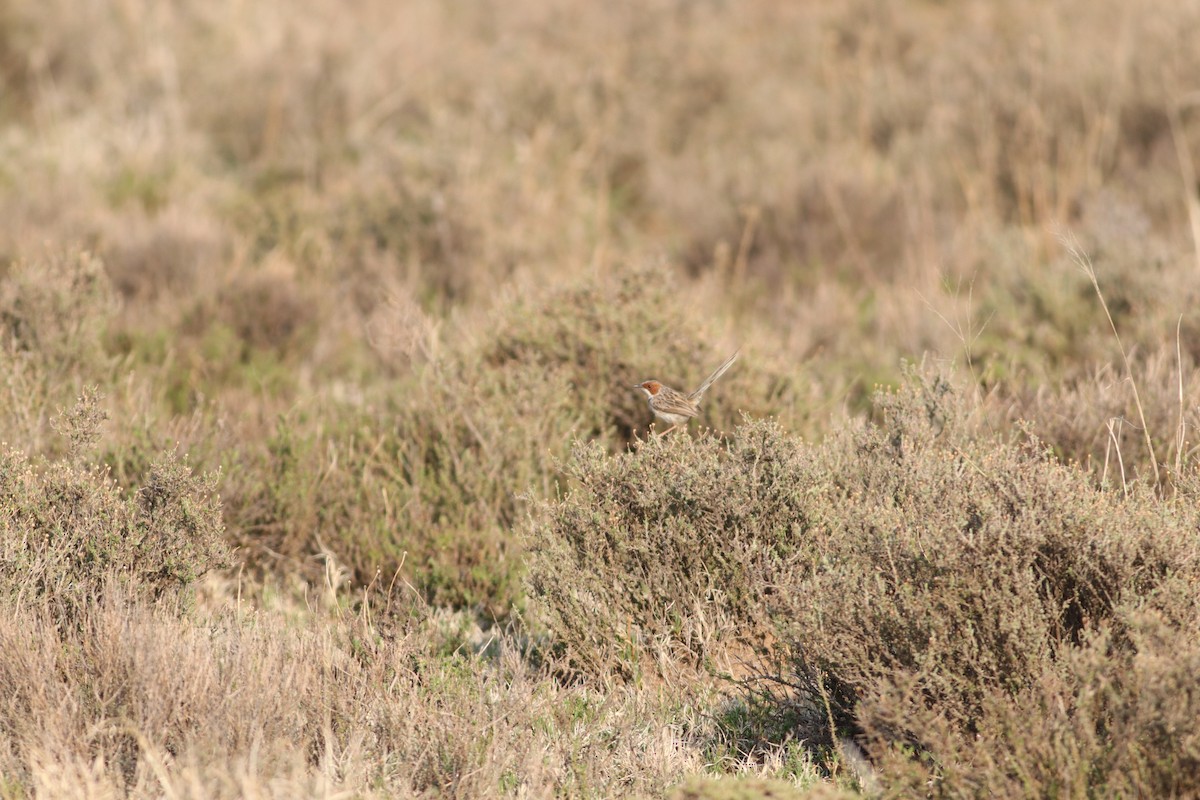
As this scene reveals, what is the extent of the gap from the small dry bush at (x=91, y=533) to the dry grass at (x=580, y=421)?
0.02 meters

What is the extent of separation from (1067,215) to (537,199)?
13.2 feet

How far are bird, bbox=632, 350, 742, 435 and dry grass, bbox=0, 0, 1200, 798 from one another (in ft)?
1.17

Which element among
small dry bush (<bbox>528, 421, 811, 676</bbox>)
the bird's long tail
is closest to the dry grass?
small dry bush (<bbox>528, 421, 811, 676</bbox>)

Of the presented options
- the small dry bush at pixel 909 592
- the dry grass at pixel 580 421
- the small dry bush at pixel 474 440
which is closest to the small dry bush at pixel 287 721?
the dry grass at pixel 580 421

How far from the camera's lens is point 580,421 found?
17.7ft

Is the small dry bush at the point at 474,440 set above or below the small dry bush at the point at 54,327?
below

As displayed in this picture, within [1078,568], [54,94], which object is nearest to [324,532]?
[1078,568]

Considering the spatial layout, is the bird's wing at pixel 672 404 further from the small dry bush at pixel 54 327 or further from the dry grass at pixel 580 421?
the small dry bush at pixel 54 327

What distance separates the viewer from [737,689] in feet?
13.3

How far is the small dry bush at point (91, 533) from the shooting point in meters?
3.85

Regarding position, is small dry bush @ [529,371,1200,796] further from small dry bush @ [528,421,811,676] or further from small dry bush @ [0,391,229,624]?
small dry bush @ [0,391,229,624]

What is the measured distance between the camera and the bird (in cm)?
513

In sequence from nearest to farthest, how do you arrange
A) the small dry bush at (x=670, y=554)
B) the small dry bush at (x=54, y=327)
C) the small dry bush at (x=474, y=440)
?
1. the small dry bush at (x=670, y=554)
2. the small dry bush at (x=474, y=440)
3. the small dry bush at (x=54, y=327)

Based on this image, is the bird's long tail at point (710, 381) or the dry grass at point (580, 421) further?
the bird's long tail at point (710, 381)
